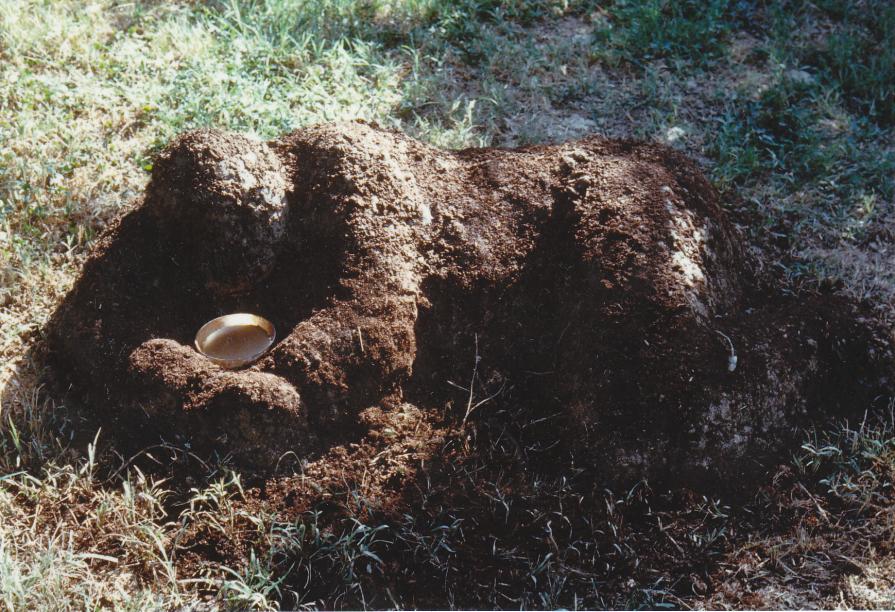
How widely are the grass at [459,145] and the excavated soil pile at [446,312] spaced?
0.63ft

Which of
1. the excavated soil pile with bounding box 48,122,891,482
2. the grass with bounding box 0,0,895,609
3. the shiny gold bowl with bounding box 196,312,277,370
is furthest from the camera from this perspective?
the shiny gold bowl with bounding box 196,312,277,370

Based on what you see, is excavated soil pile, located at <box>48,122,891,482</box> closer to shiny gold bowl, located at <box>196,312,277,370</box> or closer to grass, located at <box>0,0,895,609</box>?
shiny gold bowl, located at <box>196,312,277,370</box>

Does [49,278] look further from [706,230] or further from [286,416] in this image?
[706,230]

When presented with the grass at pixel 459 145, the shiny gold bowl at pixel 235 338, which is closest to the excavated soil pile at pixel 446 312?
the shiny gold bowl at pixel 235 338

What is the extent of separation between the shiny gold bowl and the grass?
42cm

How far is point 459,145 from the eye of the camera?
4.01m

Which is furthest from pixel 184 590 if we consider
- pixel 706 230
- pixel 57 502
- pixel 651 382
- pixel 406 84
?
pixel 406 84

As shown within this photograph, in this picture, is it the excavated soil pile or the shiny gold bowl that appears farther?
the shiny gold bowl

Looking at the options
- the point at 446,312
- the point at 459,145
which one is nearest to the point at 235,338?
the point at 446,312

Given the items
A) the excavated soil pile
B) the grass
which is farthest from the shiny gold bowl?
the grass

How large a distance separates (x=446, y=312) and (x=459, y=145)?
1.40 m

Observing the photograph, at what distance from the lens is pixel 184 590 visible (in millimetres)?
2346

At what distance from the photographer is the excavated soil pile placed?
2631mm

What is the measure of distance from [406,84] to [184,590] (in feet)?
10.0
